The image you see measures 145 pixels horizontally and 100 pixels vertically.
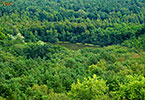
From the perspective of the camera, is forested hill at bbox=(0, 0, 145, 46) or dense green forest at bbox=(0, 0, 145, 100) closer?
dense green forest at bbox=(0, 0, 145, 100)

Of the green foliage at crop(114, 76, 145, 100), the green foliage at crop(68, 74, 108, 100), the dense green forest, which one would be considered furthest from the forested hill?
the green foliage at crop(114, 76, 145, 100)

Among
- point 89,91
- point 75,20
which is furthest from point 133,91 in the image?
point 75,20

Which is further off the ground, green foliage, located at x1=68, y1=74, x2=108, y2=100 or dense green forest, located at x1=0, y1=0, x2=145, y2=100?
green foliage, located at x1=68, y1=74, x2=108, y2=100

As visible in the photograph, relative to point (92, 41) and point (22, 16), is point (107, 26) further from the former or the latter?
point (22, 16)

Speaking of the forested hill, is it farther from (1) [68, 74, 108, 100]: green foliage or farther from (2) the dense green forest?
(1) [68, 74, 108, 100]: green foliage

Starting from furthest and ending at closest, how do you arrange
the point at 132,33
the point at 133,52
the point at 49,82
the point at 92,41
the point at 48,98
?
the point at 92,41
the point at 132,33
the point at 133,52
the point at 49,82
the point at 48,98

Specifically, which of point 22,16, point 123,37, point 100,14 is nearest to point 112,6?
point 100,14

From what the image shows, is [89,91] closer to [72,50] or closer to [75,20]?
[72,50]
